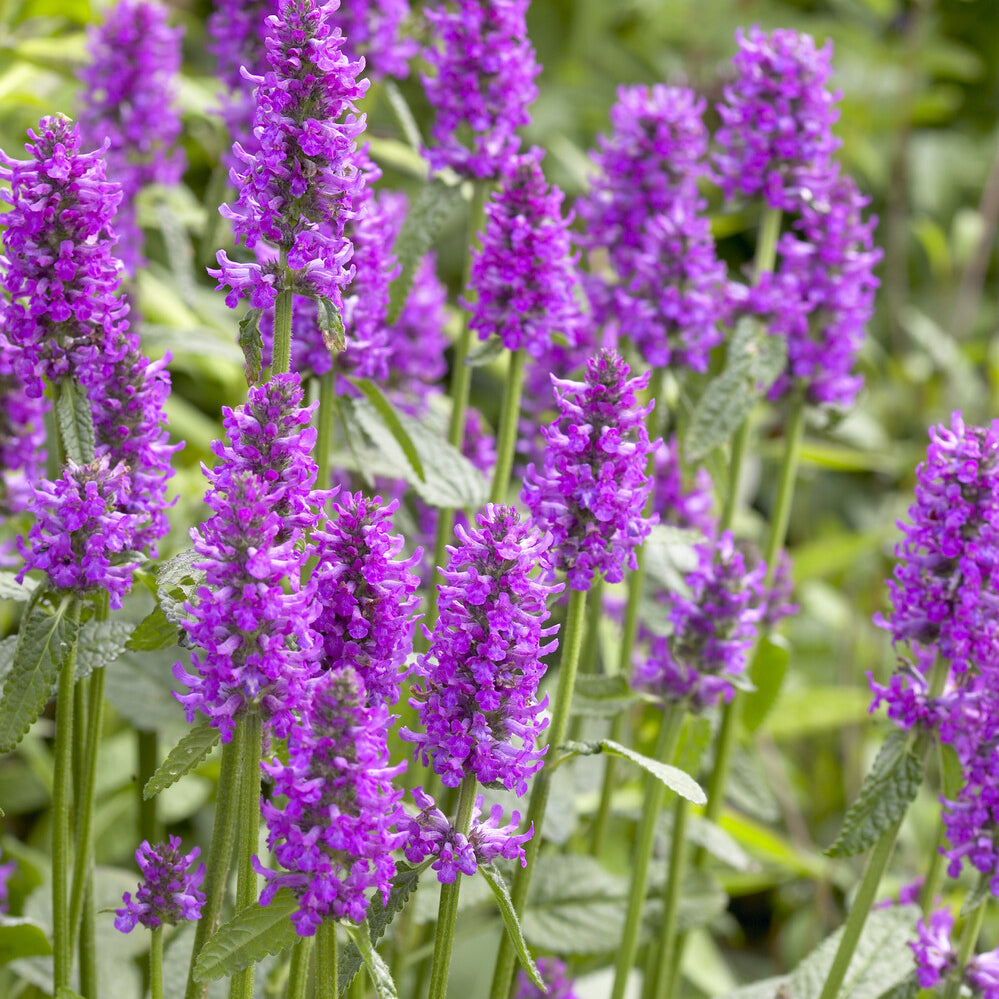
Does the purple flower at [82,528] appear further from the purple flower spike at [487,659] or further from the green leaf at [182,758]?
the purple flower spike at [487,659]

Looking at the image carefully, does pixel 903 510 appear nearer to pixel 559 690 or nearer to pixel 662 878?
pixel 662 878

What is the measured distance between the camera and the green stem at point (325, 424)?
2693 mm

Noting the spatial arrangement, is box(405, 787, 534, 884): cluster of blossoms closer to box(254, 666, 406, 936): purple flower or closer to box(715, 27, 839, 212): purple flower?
box(254, 666, 406, 936): purple flower

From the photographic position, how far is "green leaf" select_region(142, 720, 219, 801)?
180 centimetres

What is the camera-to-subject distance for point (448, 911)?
6.53 ft

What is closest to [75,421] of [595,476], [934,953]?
[595,476]

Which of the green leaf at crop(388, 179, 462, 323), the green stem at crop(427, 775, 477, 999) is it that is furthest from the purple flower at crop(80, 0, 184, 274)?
the green stem at crop(427, 775, 477, 999)

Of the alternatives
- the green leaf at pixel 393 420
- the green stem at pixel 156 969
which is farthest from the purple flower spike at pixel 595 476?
the green stem at pixel 156 969

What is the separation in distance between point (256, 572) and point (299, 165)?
0.59 m

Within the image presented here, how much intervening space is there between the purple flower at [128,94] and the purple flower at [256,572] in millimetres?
1979

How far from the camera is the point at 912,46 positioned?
611cm

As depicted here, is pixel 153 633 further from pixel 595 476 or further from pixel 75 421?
pixel 595 476

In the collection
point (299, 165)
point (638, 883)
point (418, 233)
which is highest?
point (299, 165)

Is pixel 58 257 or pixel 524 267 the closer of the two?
pixel 58 257
